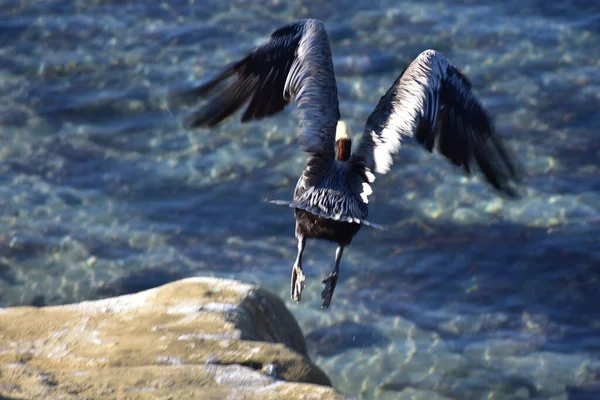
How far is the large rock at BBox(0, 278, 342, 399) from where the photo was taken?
14.6 ft

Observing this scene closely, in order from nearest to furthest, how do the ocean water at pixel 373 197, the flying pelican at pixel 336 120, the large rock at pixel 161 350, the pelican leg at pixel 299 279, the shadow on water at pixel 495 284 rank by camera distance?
→ the large rock at pixel 161 350 < the flying pelican at pixel 336 120 < the pelican leg at pixel 299 279 < the ocean water at pixel 373 197 < the shadow on water at pixel 495 284

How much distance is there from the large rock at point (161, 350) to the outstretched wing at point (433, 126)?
1.28 meters

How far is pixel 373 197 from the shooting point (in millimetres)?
9555

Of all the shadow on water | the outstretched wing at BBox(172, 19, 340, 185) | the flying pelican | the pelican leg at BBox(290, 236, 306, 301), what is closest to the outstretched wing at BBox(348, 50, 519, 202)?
the flying pelican

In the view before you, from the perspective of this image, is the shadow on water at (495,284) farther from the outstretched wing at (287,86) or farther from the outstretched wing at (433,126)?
the outstretched wing at (287,86)

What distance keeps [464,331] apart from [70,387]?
4265 mm

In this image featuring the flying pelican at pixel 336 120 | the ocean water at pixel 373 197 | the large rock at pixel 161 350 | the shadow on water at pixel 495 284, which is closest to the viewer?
the large rock at pixel 161 350

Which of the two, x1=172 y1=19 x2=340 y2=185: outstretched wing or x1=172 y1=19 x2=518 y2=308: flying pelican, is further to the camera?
x1=172 y1=19 x2=340 y2=185: outstretched wing

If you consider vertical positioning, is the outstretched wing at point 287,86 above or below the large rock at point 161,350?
above

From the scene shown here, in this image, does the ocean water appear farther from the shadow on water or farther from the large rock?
the large rock

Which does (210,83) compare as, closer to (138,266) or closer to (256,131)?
(138,266)

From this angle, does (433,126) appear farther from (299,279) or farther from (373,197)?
(373,197)

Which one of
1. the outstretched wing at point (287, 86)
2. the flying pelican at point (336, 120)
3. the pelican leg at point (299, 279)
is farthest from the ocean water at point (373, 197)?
the outstretched wing at point (287, 86)

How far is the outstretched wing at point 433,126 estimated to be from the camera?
633 centimetres
